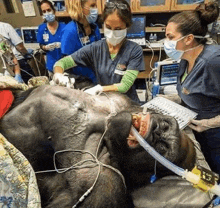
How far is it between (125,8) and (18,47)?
1937mm

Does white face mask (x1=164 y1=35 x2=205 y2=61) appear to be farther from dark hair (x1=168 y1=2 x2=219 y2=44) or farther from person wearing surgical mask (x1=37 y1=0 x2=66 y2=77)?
person wearing surgical mask (x1=37 y1=0 x2=66 y2=77)

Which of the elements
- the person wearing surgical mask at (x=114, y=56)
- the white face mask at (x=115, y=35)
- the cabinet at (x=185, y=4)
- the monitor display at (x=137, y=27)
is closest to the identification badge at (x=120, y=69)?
the person wearing surgical mask at (x=114, y=56)

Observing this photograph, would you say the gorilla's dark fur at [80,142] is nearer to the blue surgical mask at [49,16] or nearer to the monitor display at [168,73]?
the monitor display at [168,73]

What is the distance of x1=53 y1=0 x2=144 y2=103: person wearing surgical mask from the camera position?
1432 millimetres

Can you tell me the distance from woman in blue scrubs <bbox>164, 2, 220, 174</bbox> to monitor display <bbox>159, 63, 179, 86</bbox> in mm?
A: 362

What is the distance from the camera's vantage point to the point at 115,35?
152 cm

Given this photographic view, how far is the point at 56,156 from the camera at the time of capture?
0.81 metres

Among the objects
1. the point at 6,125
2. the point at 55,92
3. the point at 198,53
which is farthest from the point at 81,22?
the point at 6,125

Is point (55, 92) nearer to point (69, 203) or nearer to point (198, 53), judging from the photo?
point (69, 203)

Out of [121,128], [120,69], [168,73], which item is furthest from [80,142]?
[168,73]

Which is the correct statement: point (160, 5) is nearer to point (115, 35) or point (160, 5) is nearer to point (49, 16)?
point (49, 16)

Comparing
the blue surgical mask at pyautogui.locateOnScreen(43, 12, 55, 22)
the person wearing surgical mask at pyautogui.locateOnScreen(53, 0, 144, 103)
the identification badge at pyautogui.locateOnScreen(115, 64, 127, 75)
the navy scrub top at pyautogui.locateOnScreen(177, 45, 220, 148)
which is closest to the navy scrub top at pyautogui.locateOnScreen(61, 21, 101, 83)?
the person wearing surgical mask at pyautogui.locateOnScreen(53, 0, 144, 103)

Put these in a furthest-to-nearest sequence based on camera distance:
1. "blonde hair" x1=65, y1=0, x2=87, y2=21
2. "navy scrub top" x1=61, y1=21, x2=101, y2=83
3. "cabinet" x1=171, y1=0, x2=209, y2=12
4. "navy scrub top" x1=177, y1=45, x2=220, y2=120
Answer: "cabinet" x1=171, y1=0, x2=209, y2=12
"navy scrub top" x1=61, y1=21, x2=101, y2=83
"blonde hair" x1=65, y1=0, x2=87, y2=21
"navy scrub top" x1=177, y1=45, x2=220, y2=120

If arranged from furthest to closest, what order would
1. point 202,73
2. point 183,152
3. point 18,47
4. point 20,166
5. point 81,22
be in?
1. point 18,47
2. point 81,22
3. point 202,73
4. point 183,152
5. point 20,166
